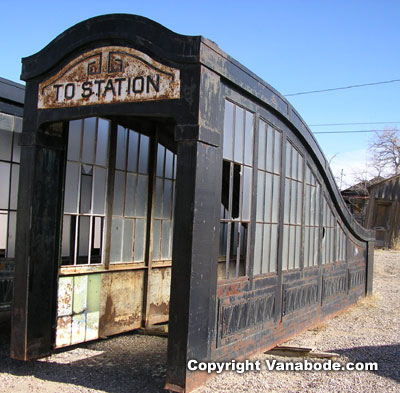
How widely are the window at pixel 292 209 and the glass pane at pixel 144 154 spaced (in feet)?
6.71

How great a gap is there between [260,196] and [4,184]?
3.41 meters

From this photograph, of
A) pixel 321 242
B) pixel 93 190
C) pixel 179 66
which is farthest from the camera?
pixel 321 242

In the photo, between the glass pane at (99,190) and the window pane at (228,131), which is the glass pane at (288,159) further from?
the glass pane at (99,190)

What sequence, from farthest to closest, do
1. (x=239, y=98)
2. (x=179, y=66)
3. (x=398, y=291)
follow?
(x=398, y=291)
(x=239, y=98)
(x=179, y=66)

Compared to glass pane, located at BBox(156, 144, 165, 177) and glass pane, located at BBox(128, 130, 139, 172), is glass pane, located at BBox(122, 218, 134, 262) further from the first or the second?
glass pane, located at BBox(156, 144, 165, 177)

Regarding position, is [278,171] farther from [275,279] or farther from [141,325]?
[141,325]

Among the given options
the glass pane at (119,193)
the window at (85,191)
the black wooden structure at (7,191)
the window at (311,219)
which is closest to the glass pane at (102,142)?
the window at (85,191)

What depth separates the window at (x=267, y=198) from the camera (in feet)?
20.5

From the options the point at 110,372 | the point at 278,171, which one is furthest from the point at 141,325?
the point at 278,171

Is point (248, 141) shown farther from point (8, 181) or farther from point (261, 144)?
point (8, 181)

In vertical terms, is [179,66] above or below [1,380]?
above

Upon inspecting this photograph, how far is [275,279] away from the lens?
262 inches

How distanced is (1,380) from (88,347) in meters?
1.49

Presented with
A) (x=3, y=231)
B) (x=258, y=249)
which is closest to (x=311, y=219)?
(x=258, y=249)
